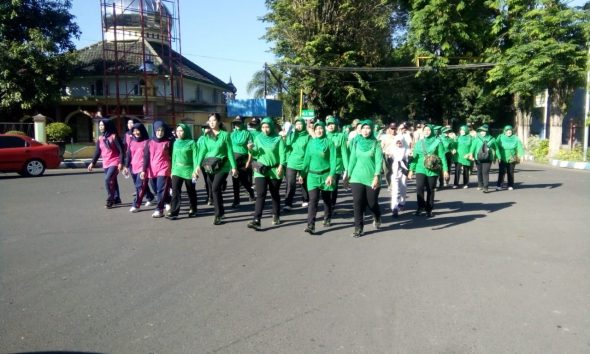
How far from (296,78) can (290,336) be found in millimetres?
27998

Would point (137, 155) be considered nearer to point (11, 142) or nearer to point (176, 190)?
point (176, 190)

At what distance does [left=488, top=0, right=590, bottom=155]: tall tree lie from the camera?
22094mm

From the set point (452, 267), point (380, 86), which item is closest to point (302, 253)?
point (452, 267)

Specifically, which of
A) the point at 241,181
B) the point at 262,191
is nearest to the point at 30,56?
the point at 241,181

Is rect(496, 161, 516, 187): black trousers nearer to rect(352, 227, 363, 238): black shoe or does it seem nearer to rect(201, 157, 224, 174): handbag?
rect(352, 227, 363, 238): black shoe

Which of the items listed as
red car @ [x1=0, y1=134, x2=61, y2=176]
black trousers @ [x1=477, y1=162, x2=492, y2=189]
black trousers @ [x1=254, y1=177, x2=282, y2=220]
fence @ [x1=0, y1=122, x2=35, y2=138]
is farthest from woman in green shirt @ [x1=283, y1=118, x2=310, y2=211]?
fence @ [x1=0, y1=122, x2=35, y2=138]

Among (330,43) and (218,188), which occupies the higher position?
(330,43)

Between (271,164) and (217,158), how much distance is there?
0.88 meters

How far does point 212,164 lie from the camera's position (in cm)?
813

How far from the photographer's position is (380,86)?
34281 mm

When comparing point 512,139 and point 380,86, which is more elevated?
point 380,86

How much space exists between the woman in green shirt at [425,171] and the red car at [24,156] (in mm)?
12829

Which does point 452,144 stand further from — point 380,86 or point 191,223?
point 380,86

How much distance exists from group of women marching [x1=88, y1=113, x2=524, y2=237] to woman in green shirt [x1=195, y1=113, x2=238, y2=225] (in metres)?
0.02
